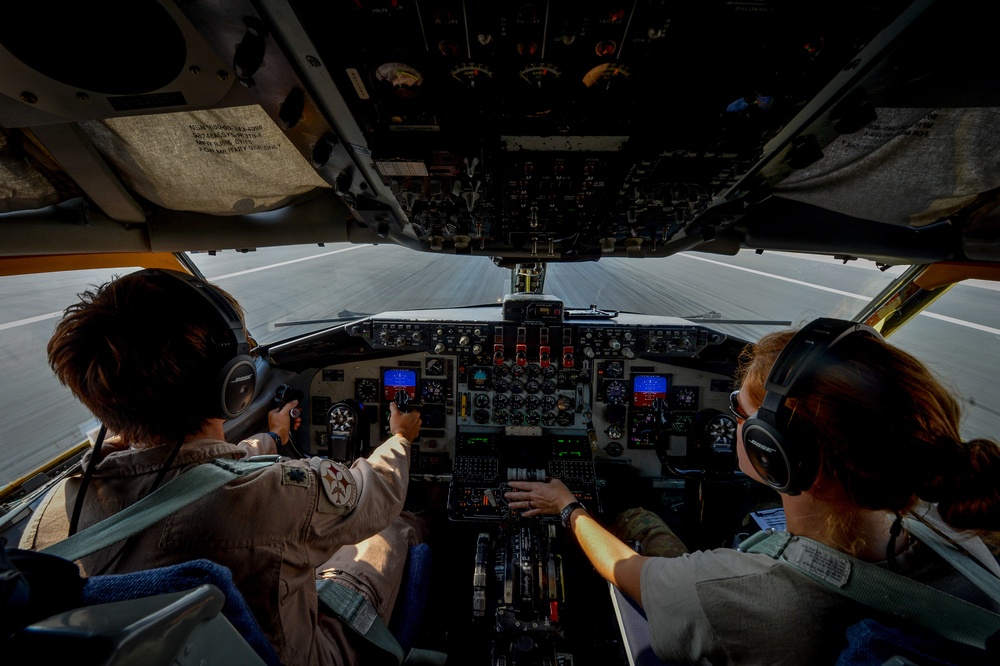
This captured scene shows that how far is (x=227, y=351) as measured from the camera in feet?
3.52

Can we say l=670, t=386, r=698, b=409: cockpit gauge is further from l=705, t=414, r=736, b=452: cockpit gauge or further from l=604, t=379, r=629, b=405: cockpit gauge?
l=604, t=379, r=629, b=405: cockpit gauge

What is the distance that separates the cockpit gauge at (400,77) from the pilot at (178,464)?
2.36ft

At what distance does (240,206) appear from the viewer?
184 cm

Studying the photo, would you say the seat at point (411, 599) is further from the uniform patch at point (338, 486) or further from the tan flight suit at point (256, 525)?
the uniform patch at point (338, 486)

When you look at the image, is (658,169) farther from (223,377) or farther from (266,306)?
(266,306)

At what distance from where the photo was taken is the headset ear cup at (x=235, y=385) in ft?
3.46

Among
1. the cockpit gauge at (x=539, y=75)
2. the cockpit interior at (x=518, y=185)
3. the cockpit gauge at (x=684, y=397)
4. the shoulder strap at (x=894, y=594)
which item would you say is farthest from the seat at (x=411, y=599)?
the cockpit gauge at (x=684, y=397)

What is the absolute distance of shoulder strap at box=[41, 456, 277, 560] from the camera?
0.78m

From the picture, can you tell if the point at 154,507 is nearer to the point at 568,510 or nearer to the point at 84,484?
the point at 84,484

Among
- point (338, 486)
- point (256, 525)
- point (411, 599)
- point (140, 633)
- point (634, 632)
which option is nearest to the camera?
point (140, 633)

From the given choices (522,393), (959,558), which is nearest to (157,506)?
(959,558)

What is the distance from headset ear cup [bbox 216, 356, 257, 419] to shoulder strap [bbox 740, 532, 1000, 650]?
1457mm

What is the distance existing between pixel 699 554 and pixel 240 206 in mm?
2242

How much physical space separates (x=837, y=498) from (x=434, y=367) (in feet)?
8.02
